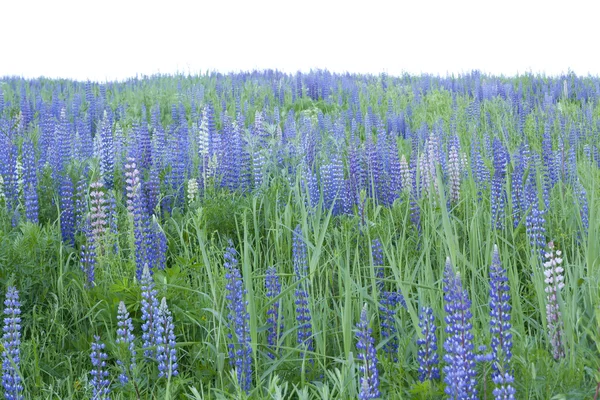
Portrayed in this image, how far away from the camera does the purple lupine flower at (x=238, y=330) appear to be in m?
2.93

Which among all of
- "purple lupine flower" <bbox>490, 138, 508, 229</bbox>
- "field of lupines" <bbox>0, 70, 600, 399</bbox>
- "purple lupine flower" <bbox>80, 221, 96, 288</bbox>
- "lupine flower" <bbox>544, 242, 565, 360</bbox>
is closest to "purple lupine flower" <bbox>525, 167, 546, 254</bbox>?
"field of lupines" <bbox>0, 70, 600, 399</bbox>

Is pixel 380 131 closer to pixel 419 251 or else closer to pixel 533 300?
pixel 419 251

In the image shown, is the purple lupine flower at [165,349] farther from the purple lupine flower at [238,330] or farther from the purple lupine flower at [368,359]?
the purple lupine flower at [368,359]

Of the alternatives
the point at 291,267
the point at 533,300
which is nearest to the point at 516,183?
the point at 533,300

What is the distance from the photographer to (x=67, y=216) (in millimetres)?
4934

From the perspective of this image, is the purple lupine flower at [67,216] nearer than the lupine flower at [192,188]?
Yes

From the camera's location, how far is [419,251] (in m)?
4.44

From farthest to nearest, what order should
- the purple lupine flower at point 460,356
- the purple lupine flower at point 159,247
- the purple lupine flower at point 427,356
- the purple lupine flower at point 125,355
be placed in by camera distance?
the purple lupine flower at point 159,247
the purple lupine flower at point 125,355
the purple lupine flower at point 427,356
the purple lupine flower at point 460,356

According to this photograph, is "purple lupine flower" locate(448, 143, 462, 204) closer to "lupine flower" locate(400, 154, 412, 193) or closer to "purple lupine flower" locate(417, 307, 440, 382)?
"lupine flower" locate(400, 154, 412, 193)

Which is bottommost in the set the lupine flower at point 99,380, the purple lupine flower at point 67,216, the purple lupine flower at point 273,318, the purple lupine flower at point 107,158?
the lupine flower at point 99,380

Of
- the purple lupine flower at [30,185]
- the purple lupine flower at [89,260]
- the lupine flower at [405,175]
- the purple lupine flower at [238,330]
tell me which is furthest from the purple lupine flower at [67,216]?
the lupine flower at [405,175]

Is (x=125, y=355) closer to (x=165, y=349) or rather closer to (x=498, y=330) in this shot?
(x=165, y=349)

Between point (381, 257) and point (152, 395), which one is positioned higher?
point (381, 257)

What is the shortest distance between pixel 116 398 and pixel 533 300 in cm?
226
